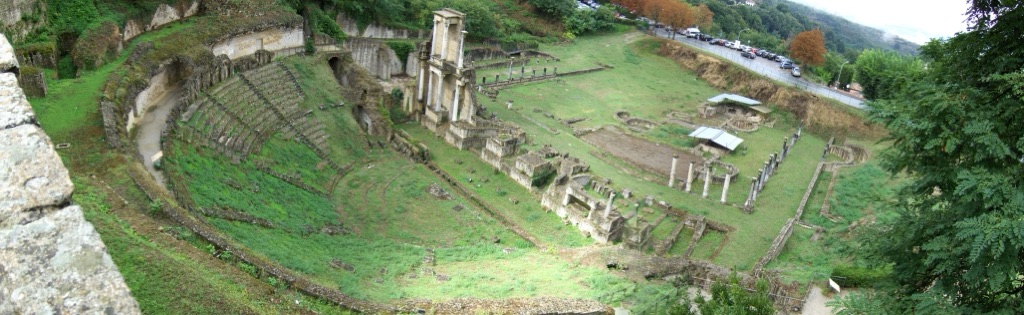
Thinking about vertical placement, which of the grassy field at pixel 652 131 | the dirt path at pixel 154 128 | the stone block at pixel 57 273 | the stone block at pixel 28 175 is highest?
the stone block at pixel 28 175

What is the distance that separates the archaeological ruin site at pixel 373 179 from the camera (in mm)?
13914

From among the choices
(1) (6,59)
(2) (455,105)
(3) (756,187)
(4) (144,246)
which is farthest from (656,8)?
(1) (6,59)

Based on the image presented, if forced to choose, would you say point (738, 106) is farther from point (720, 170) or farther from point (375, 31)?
point (375, 31)

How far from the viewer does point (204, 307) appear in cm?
1352

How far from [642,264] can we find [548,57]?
149 ft

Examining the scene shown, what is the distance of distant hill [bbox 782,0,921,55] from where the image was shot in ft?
490

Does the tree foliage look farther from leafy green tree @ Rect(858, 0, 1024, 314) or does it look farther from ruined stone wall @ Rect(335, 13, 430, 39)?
leafy green tree @ Rect(858, 0, 1024, 314)

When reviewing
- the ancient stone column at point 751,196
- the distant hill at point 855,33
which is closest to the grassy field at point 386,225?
the ancient stone column at point 751,196

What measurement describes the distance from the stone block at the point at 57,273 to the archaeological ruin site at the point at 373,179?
0.02m

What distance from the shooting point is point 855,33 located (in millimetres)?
164750

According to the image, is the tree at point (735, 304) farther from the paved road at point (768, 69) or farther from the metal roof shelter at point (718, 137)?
the paved road at point (768, 69)

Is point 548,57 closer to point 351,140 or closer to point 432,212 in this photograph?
point 351,140

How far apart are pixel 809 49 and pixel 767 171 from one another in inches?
1300

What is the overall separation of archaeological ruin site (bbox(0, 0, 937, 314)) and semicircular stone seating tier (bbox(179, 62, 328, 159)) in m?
0.14
